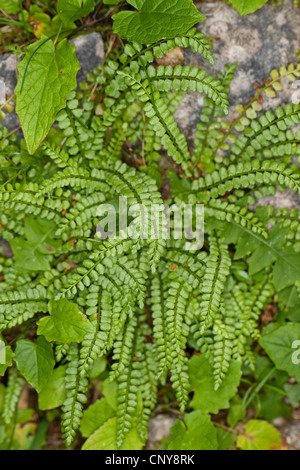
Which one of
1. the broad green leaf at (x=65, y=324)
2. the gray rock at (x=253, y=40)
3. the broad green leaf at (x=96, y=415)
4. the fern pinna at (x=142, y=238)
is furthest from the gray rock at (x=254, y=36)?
the broad green leaf at (x=96, y=415)

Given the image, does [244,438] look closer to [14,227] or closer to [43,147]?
[14,227]

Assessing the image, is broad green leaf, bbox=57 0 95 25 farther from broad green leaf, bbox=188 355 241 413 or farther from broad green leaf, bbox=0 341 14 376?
broad green leaf, bbox=188 355 241 413

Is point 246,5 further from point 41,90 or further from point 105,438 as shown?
point 105,438

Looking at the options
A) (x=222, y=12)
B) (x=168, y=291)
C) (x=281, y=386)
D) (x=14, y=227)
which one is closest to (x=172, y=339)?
(x=168, y=291)

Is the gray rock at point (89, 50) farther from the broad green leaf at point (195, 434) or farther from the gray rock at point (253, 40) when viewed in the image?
the broad green leaf at point (195, 434)

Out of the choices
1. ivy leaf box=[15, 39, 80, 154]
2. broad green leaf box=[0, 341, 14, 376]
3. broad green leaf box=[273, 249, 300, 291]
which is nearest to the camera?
ivy leaf box=[15, 39, 80, 154]

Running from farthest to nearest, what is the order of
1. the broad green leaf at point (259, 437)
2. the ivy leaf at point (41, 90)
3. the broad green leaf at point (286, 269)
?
the broad green leaf at point (259, 437), the broad green leaf at point (286, 269), the ivy leaf at point (41, 90)
